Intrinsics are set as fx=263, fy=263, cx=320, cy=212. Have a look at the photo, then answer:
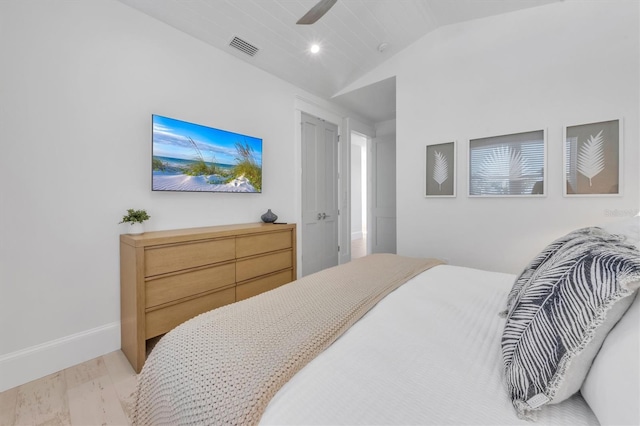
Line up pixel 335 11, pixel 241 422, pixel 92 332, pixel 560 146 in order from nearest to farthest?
pixel 241 422 → pixel 92 332 → pixel 560 146 → pixel 335 11

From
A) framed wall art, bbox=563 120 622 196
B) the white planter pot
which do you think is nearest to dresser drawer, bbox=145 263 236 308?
the white planter pot

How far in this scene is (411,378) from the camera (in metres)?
0.71

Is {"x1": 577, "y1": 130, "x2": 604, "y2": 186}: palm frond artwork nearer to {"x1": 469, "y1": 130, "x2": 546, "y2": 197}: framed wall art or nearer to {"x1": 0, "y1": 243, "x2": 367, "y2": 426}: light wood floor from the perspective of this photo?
{"x1": 469, "y1": 130, "x2": 546, "y2": 197}: framed wall art

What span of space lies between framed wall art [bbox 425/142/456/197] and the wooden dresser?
196cm

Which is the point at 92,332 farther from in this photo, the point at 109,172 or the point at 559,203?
the point at 559,203

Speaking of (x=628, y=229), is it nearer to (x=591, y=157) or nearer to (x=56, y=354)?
(x=591, y=157)

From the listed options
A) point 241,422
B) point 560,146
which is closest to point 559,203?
point 560,146

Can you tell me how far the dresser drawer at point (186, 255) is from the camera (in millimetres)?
1803

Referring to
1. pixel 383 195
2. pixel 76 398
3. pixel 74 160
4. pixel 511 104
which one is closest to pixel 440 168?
pixel 511 104

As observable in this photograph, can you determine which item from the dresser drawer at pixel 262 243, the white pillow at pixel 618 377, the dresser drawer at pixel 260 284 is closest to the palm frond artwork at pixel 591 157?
the white pillow at pixel 618 377

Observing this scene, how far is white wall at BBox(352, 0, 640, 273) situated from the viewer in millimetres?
2145

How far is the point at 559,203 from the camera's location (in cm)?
236

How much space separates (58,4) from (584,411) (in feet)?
10.6

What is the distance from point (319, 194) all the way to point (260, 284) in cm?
174
